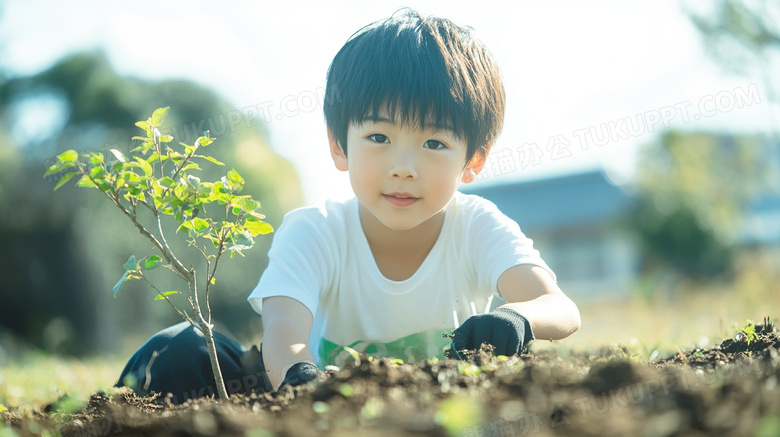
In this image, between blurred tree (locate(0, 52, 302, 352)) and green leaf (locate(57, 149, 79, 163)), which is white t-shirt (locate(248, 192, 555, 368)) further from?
blurred tree (locate(0, 52, 302, 352))

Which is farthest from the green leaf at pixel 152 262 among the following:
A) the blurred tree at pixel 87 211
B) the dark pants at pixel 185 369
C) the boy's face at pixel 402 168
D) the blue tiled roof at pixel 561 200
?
the blue tiled roof at pixel 561 200

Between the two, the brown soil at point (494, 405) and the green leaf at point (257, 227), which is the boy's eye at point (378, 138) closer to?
the green leaf at point (257, 227)

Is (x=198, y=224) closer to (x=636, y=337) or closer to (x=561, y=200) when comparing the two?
(x=636, y=337)

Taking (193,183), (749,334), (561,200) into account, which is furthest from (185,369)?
(561,200)

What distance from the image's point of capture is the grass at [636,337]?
3088mm

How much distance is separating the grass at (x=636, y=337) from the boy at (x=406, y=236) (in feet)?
1.32

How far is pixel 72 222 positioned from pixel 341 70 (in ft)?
29.4

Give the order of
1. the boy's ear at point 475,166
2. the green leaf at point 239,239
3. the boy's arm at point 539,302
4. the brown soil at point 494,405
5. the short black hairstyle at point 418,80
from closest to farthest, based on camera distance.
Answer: the brown soil at point 494,405
the green leaf at point 239,239
the boy's arm at point 539,302
the short black hairstyle at point 418,80
the boy's ear at point 475,166

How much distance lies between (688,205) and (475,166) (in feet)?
52.1

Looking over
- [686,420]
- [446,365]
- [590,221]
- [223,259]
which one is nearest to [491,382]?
[446,365]

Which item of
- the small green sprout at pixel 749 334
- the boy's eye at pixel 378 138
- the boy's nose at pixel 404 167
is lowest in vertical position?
the small green sprout at pixel 749 334

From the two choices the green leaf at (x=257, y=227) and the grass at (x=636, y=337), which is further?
the grass at (x=636, y=337)

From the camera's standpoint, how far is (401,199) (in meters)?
2.51

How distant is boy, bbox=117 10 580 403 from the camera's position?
2.44 m
